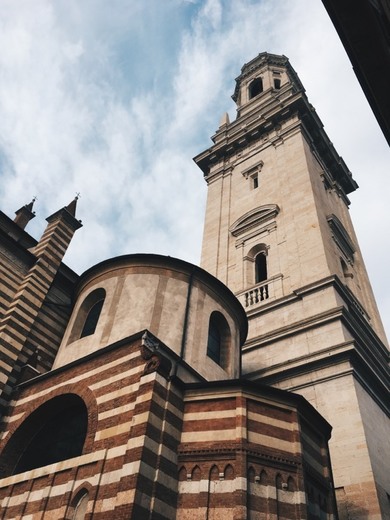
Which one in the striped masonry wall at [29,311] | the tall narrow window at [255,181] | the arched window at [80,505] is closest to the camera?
the arched window at [80,505]

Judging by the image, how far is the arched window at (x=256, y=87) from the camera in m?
46.1

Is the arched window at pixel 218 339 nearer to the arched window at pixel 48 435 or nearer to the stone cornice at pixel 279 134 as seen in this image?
the arched window at pixel 48 435

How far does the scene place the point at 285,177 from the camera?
3012cm

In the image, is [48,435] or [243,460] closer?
[243,460]

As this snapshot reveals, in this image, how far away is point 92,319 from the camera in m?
16.4

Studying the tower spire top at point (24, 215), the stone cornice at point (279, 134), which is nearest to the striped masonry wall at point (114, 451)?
the tower spire top at point (24, 215)

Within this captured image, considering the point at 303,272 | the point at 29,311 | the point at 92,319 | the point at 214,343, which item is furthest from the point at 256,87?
the point at 29,311

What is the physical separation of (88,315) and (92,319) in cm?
42

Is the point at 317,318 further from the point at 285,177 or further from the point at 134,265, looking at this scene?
the point at 285,177

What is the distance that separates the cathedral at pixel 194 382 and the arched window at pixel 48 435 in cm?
4

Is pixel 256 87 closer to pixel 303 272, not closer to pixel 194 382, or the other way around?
pixel 303 272

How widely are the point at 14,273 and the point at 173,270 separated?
6330 millimetres

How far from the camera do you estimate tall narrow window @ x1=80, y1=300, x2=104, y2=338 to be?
16.1 metres

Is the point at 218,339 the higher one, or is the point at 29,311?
the point at 29,311
